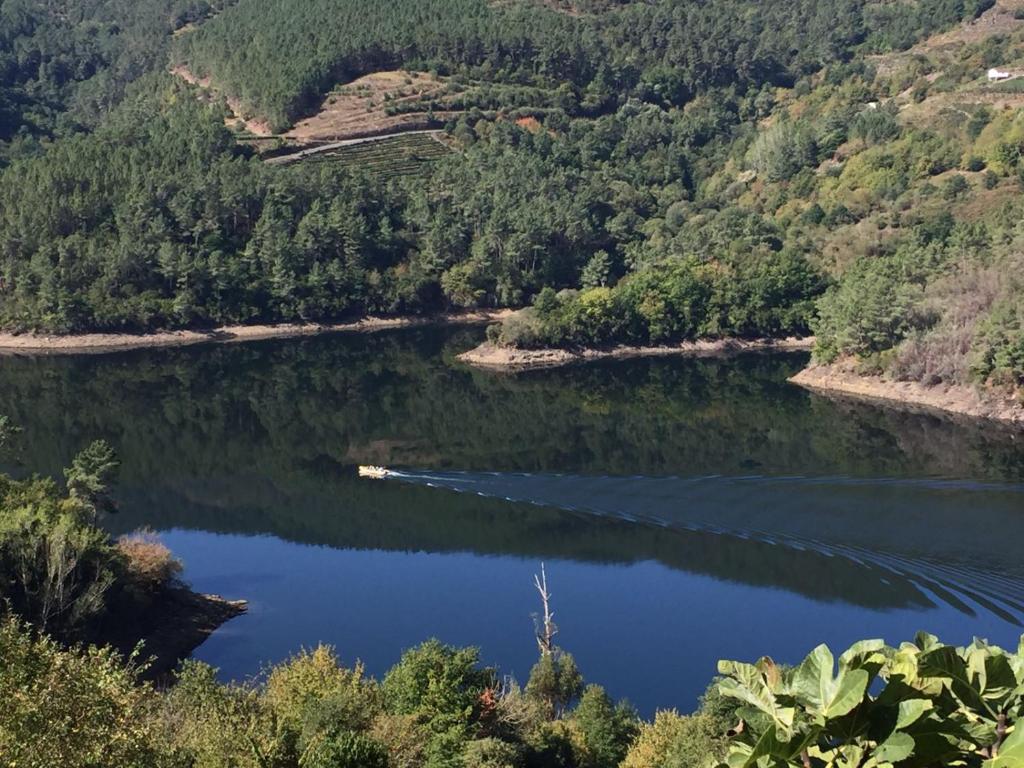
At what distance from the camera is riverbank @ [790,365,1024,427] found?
7150 centimetres

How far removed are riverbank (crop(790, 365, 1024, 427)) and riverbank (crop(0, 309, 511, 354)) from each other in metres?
41.1

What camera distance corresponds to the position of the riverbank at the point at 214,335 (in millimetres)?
104500

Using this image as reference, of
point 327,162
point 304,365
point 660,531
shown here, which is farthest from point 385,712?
point 327,162

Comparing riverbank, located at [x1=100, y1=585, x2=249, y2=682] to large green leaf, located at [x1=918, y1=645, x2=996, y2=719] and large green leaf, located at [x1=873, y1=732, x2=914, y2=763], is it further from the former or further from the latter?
large green leaf, located at [x1=873, y1=732, x2=914, y2=763]

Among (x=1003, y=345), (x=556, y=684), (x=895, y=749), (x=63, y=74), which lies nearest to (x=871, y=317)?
(x=1003, y=345)

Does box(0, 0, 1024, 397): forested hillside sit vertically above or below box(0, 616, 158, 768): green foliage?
below

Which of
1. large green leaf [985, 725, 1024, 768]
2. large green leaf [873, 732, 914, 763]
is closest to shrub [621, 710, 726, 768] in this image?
large green leaf [873, 732, 914, 763]

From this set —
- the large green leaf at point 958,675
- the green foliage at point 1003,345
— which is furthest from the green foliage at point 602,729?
the green foliage at point 1003,345

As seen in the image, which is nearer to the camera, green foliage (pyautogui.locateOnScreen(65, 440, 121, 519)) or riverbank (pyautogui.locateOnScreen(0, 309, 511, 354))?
green foliage (pyautogui.locateOnScreen(65, 440, 121, 519))

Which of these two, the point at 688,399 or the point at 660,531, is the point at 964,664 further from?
the point at 688,399

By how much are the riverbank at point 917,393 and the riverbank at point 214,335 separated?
4112 cm

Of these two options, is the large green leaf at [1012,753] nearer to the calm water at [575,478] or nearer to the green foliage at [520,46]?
the calm water at [575,478]

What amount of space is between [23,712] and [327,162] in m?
123

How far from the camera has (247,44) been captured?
16038 cm
